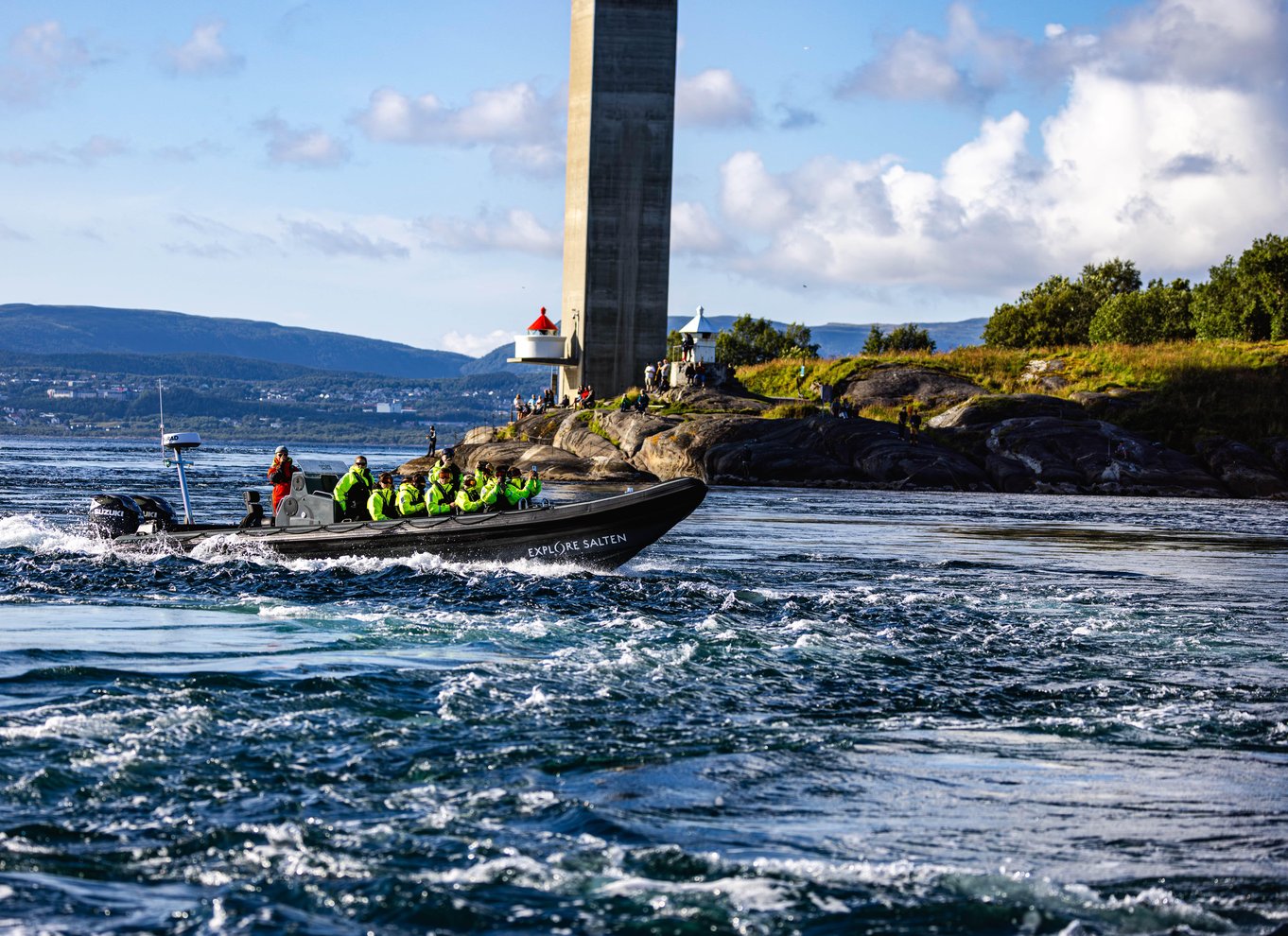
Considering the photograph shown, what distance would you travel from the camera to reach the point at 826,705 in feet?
38.4

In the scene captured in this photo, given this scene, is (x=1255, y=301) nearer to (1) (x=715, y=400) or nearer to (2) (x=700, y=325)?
(2) (x=700, y=325)

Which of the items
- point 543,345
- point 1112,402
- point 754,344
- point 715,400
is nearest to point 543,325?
point 543,345

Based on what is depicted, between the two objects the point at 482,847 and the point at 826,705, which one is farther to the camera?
the point at 826,705

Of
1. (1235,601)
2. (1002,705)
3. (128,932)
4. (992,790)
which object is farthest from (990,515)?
(128,932)

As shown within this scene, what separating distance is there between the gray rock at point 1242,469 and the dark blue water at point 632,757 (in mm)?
31836

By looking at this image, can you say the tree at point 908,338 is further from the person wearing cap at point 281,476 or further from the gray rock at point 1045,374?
the person wearing cap at point 281,476

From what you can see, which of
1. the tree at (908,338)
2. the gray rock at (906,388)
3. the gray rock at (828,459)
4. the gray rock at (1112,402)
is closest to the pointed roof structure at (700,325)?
the gray rock at (906,388)

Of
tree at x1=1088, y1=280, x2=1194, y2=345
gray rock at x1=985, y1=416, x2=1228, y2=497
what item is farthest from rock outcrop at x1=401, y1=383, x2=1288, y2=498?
tree at x1=1088, y1=280, x2=1194, y2=345

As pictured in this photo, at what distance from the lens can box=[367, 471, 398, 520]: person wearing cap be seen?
2156 centimetres

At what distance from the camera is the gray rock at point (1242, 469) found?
159 feet

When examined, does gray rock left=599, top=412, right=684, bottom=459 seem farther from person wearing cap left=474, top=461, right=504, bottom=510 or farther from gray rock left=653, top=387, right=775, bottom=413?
person wearing cap left=474, top=461, right=504, bottom=510

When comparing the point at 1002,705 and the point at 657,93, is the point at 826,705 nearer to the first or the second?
the point at 1002,705

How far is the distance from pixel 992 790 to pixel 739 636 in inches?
251

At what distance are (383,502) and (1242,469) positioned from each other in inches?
1471
